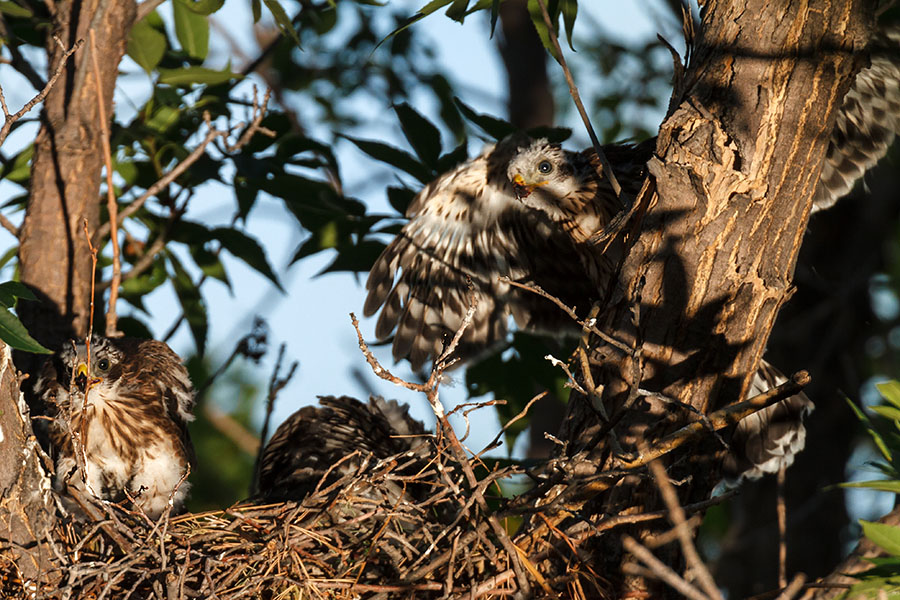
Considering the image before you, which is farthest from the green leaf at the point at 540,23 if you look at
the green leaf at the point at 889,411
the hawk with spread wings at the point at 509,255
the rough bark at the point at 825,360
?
the rough bark at the point at 825,360

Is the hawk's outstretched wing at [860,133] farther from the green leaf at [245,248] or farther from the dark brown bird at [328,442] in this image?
the green leaf at [245,248]

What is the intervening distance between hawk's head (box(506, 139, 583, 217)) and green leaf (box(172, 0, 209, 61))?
4.60 feet

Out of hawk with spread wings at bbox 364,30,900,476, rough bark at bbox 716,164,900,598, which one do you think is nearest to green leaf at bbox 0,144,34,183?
hawk with spread wings at bbox 364,30,900,476

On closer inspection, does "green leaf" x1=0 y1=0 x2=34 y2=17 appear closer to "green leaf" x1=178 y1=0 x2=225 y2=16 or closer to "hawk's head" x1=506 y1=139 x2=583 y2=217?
"green leaf" x1=178 y1=0 x2=225 y2=16

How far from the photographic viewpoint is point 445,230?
432 centimetres

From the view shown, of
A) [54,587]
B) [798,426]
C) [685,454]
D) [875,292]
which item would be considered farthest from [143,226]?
[875,292]

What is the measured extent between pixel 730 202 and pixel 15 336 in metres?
1.86

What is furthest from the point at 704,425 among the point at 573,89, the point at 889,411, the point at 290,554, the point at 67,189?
the point at 67,189

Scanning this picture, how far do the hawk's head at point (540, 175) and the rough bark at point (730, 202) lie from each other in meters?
1.34

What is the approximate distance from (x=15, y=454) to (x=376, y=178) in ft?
15.3

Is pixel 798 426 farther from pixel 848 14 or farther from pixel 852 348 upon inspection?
pixel 852 348

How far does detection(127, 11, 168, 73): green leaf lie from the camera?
3896 mm

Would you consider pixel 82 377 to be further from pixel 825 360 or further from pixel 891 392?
pixel 825 360

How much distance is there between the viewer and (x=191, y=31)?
163 inches
